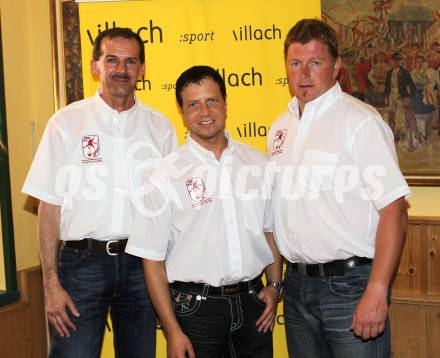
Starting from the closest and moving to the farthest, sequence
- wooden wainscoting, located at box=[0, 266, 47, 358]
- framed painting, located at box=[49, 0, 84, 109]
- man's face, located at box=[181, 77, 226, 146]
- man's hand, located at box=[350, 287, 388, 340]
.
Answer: man's hand, located at box=[350, 287, 388, 340] < man's face, located at box=[181, 77, 226, 146] < wooden wainscoting, located at box=[0, 266, 47, 358] < framed painting, located at box=[49, 0, 84, 109]

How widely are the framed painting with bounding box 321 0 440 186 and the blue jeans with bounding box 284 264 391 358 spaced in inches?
41.5

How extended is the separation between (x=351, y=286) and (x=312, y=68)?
798 millimetres

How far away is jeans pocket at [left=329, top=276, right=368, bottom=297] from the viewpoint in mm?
1903

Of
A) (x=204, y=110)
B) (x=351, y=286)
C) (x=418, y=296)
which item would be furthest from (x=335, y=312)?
(x=418, y=296)

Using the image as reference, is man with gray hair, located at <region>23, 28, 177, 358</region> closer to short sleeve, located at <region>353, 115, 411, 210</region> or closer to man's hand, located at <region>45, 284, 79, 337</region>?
man's hand, located at <region>45, 284, 79, 337</region>

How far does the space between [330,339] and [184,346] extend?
0.52 meters

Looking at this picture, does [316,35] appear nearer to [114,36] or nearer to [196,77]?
[196,77]

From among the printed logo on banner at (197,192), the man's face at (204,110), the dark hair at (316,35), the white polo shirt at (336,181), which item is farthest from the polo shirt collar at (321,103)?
the printed logo on banner at (197,192)

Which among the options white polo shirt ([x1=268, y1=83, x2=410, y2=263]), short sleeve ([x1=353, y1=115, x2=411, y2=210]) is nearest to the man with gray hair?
white polo shirt ([x1=268, y1=83, x2=410, y2=263])

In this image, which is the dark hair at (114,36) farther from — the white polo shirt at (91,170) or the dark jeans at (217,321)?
the dark jeans at (217,321)

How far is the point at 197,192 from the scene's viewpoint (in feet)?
6.52

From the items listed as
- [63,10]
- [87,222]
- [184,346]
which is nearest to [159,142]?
[87,222]

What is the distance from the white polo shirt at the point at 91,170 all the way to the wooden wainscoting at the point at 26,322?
101 cm

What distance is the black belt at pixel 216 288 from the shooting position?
1948mm
